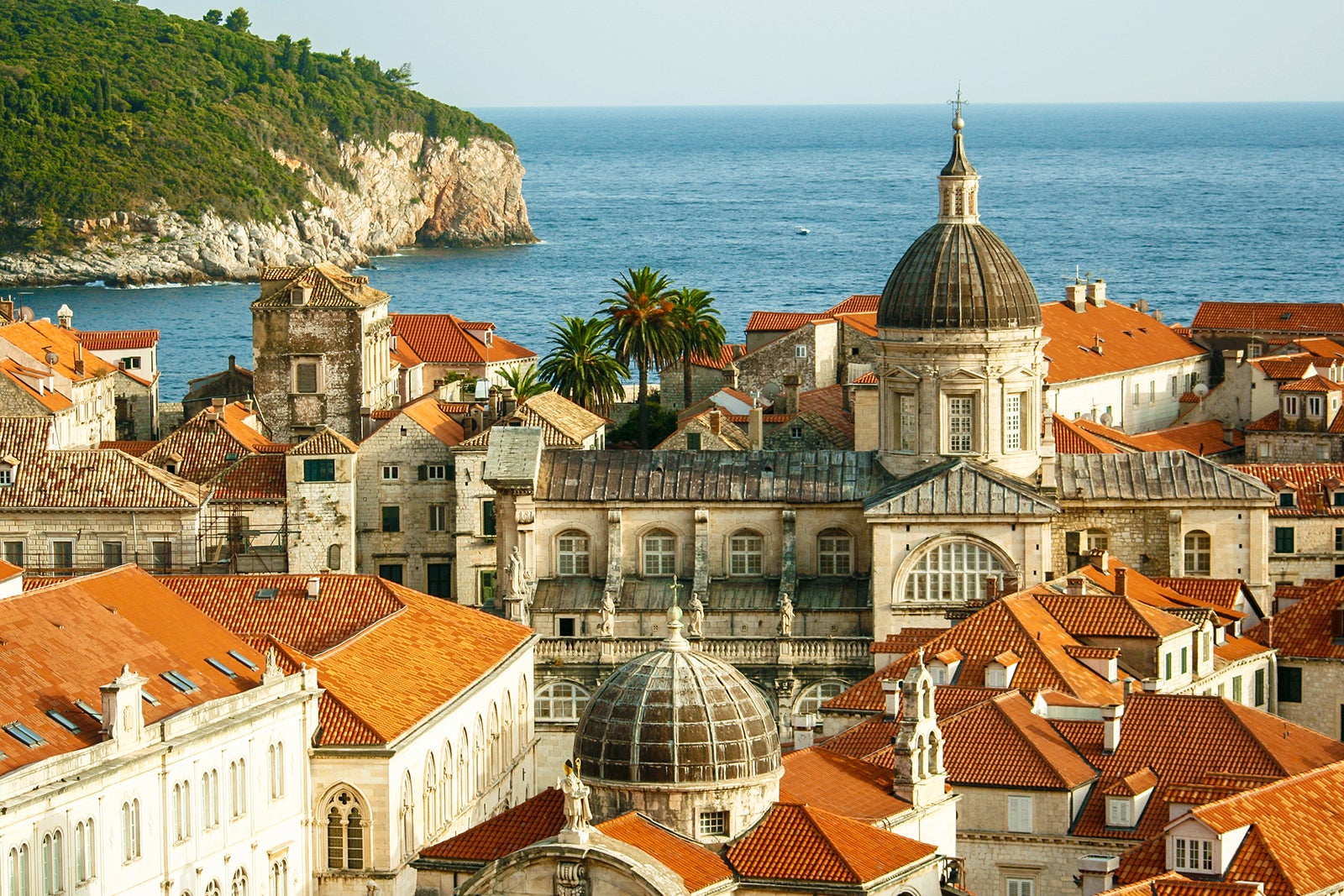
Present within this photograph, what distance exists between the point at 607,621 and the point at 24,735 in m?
33.7

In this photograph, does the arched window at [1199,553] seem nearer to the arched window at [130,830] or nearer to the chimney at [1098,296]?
the arched window at [130,830]

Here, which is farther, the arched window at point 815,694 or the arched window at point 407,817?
the arched window at point 815,694

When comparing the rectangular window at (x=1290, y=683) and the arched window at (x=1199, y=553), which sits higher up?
the arched window at (x=1199, y=553)

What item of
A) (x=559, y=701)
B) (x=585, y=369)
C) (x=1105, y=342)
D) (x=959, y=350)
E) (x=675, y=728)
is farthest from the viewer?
(x=1105, y=342)

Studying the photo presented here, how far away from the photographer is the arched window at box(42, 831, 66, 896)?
63125 mm

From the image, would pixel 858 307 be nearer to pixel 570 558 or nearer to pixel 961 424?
pixel 570 558

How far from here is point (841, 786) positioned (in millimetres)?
69812

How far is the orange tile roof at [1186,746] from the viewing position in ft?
244

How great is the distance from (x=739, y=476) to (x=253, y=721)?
1239 inches

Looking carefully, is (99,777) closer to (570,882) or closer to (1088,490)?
(570,882)

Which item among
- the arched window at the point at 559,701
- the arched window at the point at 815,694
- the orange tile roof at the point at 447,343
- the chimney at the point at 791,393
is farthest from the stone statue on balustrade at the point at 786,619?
the orange tile roof at the point at 447,343

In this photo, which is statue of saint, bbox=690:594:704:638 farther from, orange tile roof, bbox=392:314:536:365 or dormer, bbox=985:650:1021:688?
orange tile roof, bbox=392:314:536:365

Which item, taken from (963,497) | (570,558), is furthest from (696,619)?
(963,497)

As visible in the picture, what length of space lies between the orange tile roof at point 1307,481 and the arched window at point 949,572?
14.3 metres
